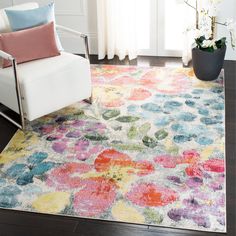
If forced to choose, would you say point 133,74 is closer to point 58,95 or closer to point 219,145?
point 58,95

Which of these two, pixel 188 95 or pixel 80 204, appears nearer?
pixel 80 204

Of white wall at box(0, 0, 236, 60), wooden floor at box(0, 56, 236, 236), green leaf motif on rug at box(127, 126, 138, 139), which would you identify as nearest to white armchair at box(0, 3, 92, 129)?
green leaf motif on rug at box(127, 126, 138, 139)

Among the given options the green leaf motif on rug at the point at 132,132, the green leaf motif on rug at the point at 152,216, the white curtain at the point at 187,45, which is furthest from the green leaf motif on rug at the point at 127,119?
the white curtain at the point at 187,45

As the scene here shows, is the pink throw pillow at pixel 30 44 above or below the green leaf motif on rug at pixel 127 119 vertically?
above

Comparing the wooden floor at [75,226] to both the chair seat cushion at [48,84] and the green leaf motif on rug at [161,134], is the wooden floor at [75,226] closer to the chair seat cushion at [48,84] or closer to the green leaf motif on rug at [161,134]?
the green leaf motif on rug at [161,134]

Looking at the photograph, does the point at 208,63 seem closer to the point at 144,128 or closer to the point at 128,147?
the point at 144,128

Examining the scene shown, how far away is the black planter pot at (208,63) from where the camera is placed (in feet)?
12.2

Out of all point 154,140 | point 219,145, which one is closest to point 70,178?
point 154,140

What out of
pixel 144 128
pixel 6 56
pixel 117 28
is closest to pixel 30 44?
pixel 6 56

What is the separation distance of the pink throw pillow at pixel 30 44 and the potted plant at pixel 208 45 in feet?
4.06

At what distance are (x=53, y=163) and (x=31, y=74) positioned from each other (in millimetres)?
687

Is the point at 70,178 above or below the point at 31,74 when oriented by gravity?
below

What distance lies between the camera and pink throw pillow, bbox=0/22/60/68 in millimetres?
3227

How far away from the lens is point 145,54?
4.53 meters
